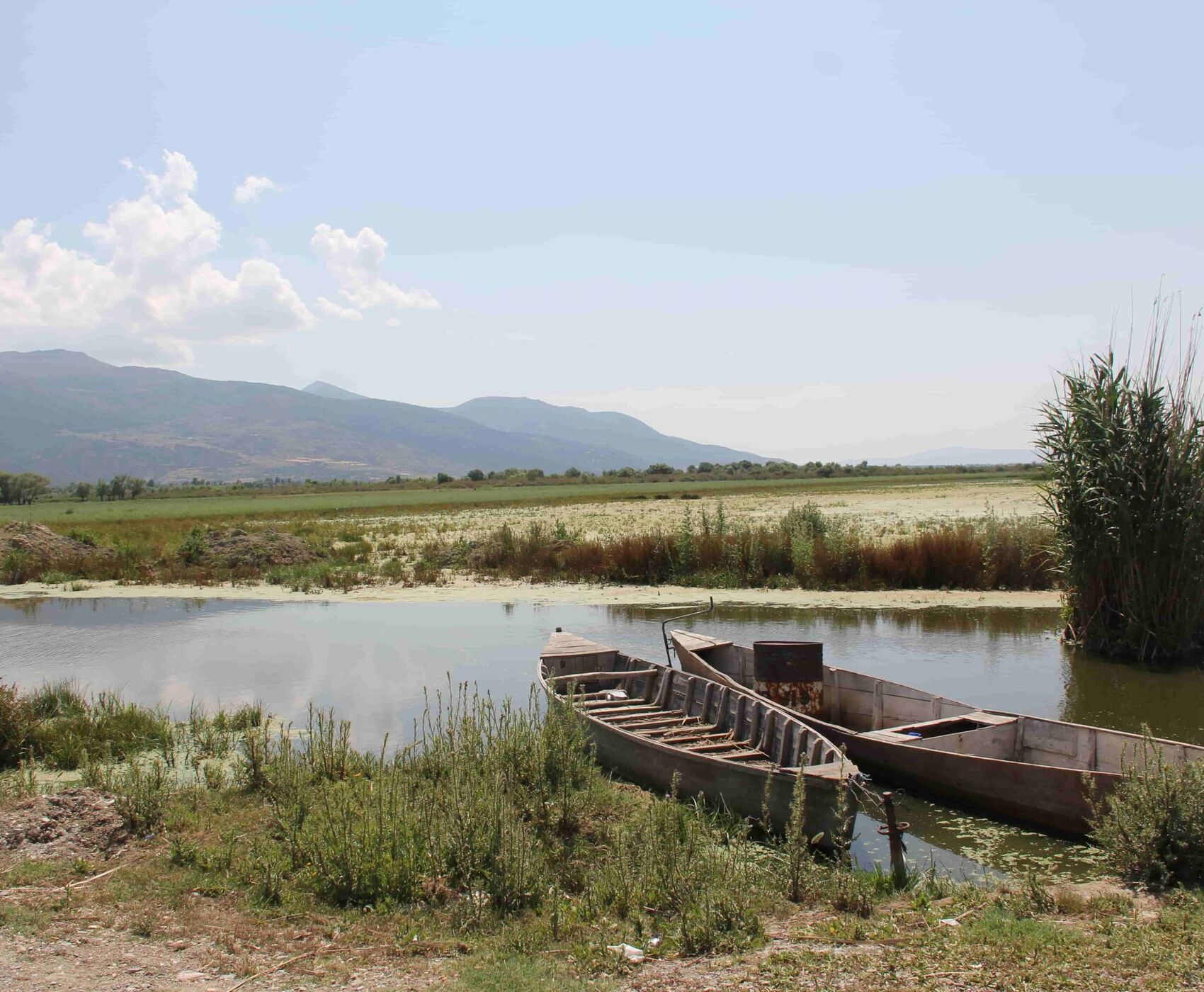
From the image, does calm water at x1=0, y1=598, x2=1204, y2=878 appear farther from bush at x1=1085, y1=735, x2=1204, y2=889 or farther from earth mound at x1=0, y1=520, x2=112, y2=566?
earth mound at x1=0, y1=520, x2=112, y2=566

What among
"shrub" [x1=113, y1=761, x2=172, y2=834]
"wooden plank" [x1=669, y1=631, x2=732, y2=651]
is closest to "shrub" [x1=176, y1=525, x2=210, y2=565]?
"wooden plank" [x1=669, y1=631, x2=732, y2=651]

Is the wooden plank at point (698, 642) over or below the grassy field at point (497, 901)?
over

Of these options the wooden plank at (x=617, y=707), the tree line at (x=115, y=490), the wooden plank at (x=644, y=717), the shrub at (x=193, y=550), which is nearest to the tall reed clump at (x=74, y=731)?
the wooden plank at (x=617, y=707)

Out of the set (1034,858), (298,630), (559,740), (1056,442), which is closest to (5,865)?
(559,740)

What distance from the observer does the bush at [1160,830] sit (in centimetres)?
664

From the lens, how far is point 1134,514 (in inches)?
616

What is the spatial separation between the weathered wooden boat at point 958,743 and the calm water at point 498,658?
0.31 m

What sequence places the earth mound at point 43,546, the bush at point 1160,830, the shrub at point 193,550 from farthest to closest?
the shrub at point 193,550 → the earth mound at point 43,546 → the bush at point 1160,830

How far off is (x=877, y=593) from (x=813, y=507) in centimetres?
535

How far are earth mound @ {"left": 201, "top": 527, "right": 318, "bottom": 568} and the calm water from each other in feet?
21.8

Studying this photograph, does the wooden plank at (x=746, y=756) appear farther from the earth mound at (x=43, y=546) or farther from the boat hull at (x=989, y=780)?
the earth mound at (x=43, y=546)

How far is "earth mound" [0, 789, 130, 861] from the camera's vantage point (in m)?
7.34

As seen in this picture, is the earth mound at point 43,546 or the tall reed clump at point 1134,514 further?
the earth mound at point 43,546

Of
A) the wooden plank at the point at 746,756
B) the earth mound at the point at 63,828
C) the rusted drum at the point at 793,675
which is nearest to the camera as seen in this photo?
the earth mound at the point at 63,828
